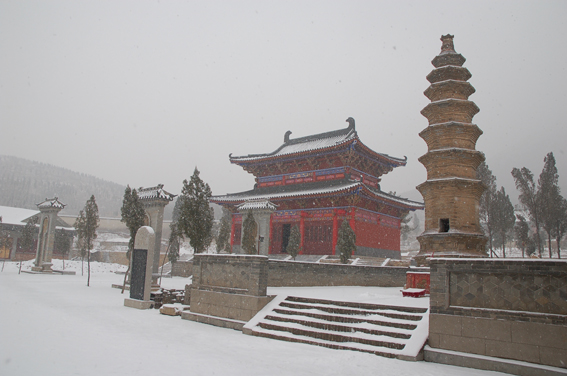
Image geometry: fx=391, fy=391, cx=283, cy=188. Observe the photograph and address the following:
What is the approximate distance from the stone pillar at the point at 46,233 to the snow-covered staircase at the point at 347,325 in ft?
67.6

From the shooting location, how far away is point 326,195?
25.5 m

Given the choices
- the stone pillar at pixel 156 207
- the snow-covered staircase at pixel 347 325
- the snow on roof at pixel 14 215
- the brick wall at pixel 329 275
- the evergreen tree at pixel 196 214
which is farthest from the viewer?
the snow on roof at pixel 14 215

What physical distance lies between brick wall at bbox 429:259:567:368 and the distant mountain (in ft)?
400

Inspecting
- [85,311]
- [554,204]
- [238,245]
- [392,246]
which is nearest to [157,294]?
[85,311]

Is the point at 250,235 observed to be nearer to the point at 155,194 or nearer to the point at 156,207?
the point at 156,207

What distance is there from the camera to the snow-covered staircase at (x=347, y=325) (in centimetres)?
750

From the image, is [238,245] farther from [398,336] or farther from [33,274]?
[398,336]

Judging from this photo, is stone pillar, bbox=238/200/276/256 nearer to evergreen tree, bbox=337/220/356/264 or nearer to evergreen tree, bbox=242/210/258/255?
evergreen tree, bbox=242/210/258/255

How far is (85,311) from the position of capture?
36.6ft

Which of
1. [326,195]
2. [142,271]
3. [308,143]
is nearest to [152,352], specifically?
[142,271]

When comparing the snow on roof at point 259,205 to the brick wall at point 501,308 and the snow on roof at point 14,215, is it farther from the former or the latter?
the snow on roof at point 14,215

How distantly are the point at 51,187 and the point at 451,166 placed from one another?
157 m

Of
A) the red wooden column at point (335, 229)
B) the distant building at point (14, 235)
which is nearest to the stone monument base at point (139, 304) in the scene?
the red wooden column at point (335, 229)

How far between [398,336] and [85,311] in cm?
864
